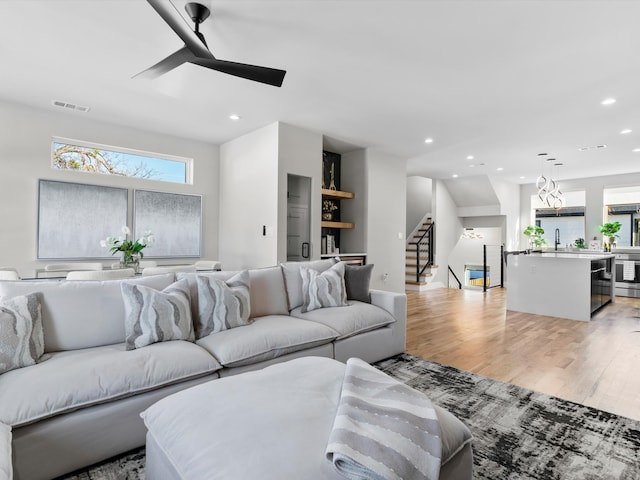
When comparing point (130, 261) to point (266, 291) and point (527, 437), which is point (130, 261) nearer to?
point (266, 291)

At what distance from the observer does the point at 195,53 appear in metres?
2.44

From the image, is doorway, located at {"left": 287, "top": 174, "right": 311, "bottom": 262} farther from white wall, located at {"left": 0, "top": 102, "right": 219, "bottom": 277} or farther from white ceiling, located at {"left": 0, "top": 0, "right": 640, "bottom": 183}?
white wall, located at {"left": 0, "top": 102, "right": 219, "bottom": 277}

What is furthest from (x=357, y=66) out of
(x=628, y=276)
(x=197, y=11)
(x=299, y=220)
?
(x=628, y=276)

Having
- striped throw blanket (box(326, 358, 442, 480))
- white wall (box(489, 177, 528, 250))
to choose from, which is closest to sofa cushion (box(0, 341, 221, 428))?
striped throw blanket (box(326, 358, 442, 480))

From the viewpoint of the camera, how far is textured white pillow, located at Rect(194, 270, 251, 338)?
2531 millimetres

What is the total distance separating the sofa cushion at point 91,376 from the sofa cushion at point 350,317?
108cm

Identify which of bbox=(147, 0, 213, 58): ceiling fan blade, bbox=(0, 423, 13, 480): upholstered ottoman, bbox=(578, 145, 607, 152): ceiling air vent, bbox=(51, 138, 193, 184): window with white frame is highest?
bbox=(578, 145, 607, 152): ceiling air vent

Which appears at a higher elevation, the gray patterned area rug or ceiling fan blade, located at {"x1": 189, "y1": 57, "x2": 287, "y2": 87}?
ceiling fan blade, located at {"x1": 189, "y1": 57, "x2": 287, "y2": 87}

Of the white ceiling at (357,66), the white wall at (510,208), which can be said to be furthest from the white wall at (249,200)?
the white wall at (510,208)

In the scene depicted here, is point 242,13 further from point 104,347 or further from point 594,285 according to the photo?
point 594,285

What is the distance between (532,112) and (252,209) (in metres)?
3.91

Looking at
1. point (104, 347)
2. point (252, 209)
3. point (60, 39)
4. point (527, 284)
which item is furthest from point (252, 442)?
point (527, 284)

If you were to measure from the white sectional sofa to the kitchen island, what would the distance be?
3.81 metres

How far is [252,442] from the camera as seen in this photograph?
46.4 inches
